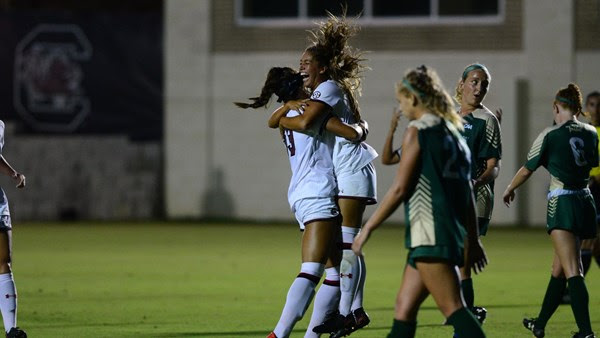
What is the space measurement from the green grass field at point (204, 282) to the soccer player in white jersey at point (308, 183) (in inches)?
63.5

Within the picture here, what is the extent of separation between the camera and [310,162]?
8.80 metres

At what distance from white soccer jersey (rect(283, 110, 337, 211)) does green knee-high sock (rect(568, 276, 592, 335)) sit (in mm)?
2004

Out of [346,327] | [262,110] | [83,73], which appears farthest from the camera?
[83,73]

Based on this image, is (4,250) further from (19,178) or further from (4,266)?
(19,178)

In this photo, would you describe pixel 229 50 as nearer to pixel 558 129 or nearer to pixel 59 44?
pixel 59 44

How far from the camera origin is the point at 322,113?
867 centimetres

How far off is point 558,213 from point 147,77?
20.7 m

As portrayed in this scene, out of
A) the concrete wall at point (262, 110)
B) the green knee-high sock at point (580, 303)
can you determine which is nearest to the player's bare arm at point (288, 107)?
the green knee-high sock at point (580, 303)

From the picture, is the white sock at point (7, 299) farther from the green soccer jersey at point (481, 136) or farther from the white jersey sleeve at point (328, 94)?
the green soccer jersey at point (481, 136)

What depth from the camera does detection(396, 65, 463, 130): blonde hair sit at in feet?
23.3

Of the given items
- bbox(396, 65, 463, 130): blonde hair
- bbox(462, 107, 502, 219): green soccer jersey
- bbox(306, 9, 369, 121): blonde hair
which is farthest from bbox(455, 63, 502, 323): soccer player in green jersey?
bbox(396, 65, 463, 130): blonde hair

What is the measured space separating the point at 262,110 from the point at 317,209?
19693mm

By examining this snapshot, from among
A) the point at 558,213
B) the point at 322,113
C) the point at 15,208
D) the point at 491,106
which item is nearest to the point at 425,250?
the point at 322,113

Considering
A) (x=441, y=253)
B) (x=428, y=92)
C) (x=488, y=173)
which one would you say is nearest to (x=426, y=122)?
(x=428, y=92)
